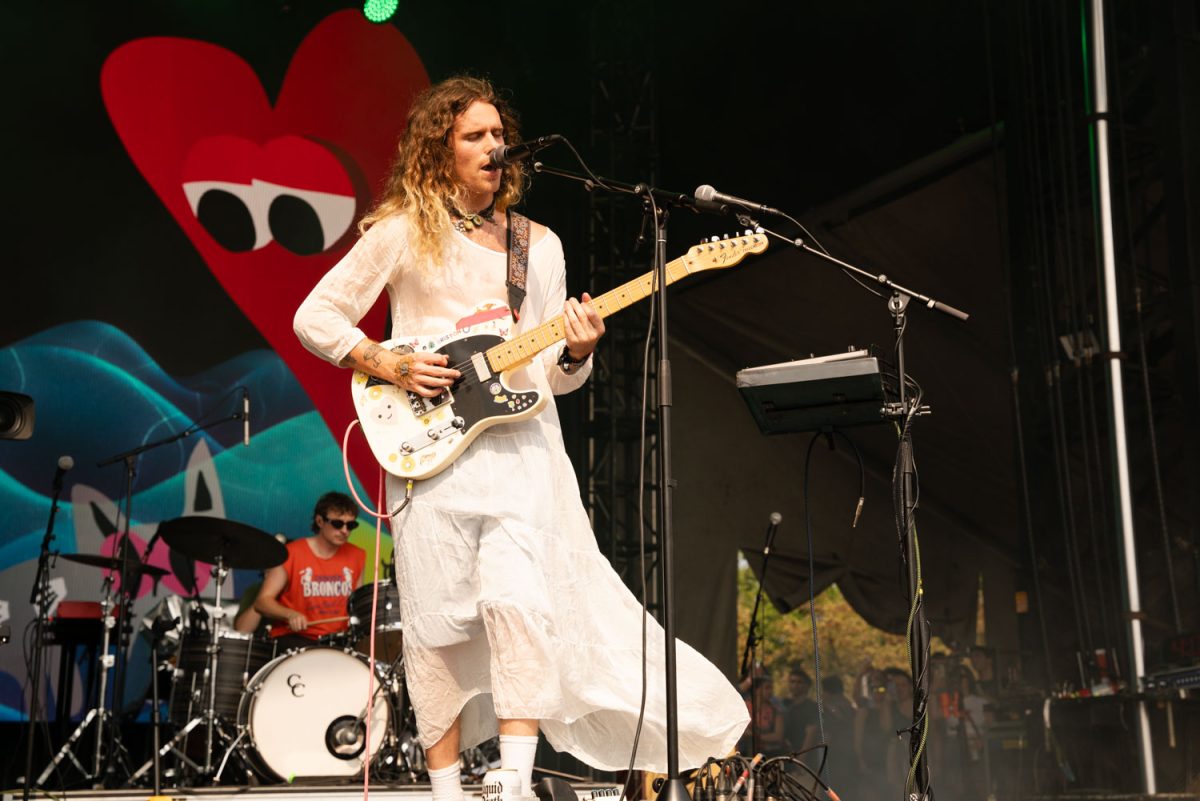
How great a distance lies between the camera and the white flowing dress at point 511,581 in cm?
291

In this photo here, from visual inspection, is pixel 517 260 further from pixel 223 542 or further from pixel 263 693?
pixel 263 693

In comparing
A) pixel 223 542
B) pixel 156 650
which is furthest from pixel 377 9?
pixel 156 650

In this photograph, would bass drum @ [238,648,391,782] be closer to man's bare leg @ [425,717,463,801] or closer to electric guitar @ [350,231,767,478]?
man's bare leg @ [425,717,463,801]

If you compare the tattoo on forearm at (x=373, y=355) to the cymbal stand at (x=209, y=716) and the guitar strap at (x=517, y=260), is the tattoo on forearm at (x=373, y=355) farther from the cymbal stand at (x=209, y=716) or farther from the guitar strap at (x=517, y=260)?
the cymbal stand at (x=209, y=716)

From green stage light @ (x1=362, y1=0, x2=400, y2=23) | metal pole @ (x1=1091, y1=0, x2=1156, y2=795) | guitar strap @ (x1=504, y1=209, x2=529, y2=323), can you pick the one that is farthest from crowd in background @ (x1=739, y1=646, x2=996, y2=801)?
guitar strap @ (x1=504, y1=209, x2=529, y2=323)

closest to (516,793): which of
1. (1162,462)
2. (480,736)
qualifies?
(480,736)

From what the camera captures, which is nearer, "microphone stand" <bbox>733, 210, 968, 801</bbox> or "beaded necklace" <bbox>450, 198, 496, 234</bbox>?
"microphone stand" <bbox>733, 210, 968, 801</bbox>

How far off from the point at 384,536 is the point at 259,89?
10.9 feet

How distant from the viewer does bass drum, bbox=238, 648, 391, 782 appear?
637 centimetres

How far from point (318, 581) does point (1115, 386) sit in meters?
4.85

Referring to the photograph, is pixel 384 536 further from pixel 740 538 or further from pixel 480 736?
pixel 480 736

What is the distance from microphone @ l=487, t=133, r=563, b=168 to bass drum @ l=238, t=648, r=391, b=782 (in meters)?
4.13

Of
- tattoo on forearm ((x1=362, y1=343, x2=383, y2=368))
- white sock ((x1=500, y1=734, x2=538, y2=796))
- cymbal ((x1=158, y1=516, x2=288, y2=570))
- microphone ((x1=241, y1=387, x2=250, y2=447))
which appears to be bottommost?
white sock ((x1=500, y1=734, x2=538, y2=796))

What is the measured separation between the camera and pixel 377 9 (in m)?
8.87
